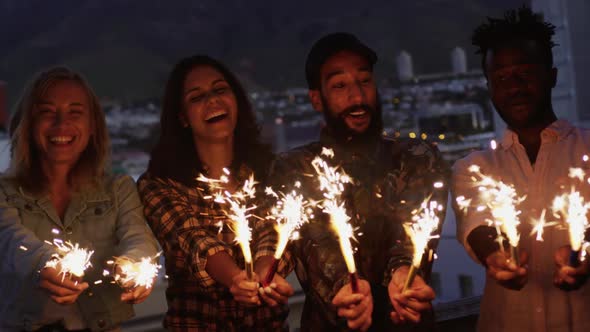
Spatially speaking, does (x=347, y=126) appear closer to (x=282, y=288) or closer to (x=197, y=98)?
(x=197, y=98)

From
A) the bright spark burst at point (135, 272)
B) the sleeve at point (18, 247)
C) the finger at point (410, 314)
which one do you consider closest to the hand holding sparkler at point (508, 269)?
the finger at point (410, 314)

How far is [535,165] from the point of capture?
308 cm

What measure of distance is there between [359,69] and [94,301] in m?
1.80

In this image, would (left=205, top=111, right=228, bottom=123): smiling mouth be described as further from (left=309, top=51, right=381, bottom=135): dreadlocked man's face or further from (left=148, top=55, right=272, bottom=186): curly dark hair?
(left=309, top=51, right=381, bottom=135): dreadlocked man's face

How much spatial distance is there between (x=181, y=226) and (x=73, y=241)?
21.8 inches

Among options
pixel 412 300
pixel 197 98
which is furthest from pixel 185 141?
pixel 412 300

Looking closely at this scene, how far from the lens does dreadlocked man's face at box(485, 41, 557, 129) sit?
3035mm

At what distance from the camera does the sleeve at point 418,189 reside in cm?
283

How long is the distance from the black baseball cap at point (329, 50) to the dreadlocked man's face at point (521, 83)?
2.13 feet

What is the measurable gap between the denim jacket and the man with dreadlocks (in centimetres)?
174

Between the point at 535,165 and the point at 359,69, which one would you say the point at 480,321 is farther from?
the point at 359,69

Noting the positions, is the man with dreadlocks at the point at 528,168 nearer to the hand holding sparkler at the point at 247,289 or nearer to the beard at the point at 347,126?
the beard at the point at 347,126

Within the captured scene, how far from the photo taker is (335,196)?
9.59ft

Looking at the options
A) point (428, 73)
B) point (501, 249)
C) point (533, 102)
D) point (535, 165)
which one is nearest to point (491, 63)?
point (533, 102)
